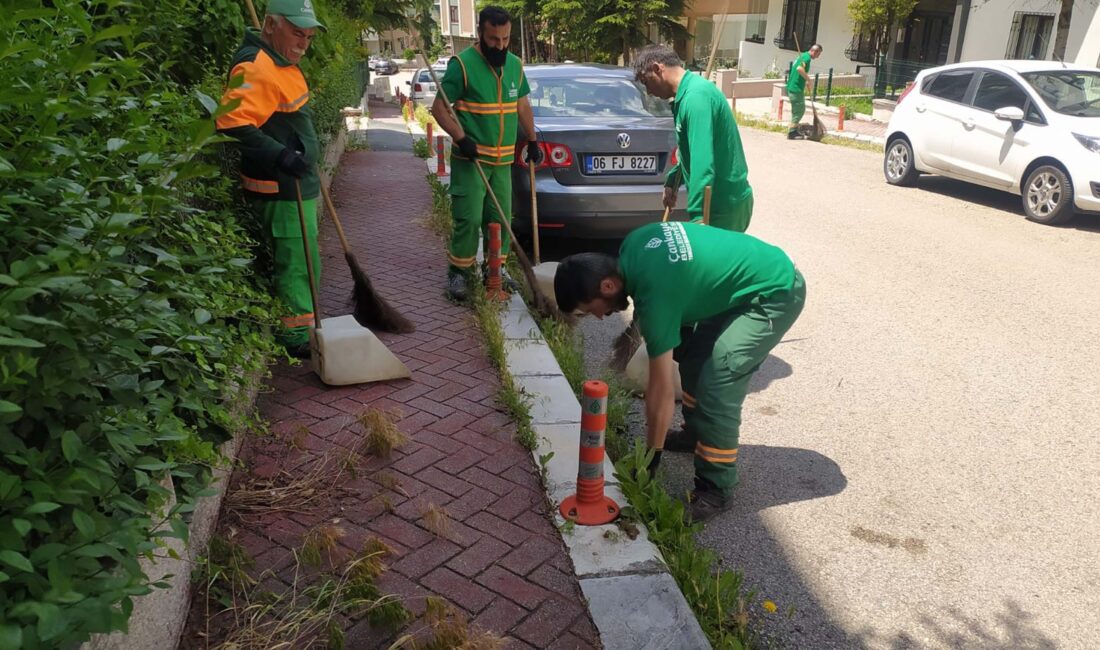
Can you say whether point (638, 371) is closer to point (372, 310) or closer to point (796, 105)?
point (372, 310)

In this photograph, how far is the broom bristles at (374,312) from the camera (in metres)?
5.50

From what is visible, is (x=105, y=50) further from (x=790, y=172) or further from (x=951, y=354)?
(x=790, y=172)

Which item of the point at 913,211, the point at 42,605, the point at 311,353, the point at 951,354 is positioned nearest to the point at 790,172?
the point at 913,211

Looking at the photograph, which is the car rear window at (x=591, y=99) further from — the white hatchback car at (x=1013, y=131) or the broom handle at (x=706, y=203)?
the white hatchback car at (x=1013, y=131)

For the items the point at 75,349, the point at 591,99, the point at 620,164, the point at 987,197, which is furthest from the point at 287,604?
the point at 987,197

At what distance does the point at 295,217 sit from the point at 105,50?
168 centimetres

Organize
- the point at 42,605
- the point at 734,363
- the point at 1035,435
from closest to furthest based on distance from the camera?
the point at 42,605, the point at 734,363, the point at 1035,435

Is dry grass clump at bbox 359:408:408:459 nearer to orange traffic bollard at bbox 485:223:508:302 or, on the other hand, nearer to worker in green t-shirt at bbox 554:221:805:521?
worker in green t-shirt at bbox 554:221:805:521

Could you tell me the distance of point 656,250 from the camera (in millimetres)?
3469

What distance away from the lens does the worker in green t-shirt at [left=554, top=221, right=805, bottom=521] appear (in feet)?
11.1

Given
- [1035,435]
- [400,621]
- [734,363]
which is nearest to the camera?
[400,621]

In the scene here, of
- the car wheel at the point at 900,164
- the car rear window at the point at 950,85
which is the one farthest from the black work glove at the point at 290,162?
the car wheel at the point at 900,164

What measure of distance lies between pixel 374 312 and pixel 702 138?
2.29 meters

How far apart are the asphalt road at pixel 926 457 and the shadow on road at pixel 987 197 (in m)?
1.79
